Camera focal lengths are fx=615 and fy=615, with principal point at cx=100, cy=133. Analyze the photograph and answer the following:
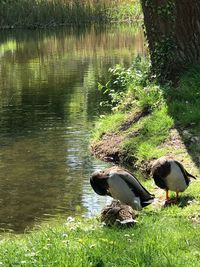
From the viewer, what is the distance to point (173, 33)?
460 inches

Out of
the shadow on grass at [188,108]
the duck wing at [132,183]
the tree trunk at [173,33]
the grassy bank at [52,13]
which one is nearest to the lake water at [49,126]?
the duck wing at [132,183]

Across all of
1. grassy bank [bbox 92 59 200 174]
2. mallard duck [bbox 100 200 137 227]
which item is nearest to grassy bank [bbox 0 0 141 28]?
grassy bank [bbox 92 59 200 174]

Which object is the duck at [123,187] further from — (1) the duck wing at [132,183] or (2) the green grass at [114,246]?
(2) the green grass at [114,246]

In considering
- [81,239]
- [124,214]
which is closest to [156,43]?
[124,214]

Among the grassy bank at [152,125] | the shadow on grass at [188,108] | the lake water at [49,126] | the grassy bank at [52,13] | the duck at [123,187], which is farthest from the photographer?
the grassy bank at [52,13]

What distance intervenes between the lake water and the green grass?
6.32ft

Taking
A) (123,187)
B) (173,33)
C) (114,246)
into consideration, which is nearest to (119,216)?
(123,187)

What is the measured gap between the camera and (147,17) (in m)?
12.0

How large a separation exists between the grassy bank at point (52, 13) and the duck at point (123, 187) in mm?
34766

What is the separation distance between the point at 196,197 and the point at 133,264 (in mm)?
2516

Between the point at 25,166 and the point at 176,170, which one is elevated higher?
the point at 176,170

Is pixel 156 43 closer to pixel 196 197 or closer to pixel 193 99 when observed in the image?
pixel 193 99

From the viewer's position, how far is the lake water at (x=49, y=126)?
27.0ft

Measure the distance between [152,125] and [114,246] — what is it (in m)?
Result: 5.57
